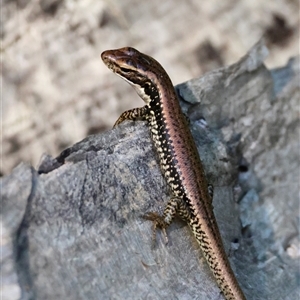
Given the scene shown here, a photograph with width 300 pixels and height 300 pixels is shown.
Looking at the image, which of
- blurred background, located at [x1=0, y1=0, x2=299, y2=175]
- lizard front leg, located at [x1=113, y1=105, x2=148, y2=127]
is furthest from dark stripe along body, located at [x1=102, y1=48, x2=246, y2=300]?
blurred background, located at [x1=0, y1=0, x2=299, y2=175]

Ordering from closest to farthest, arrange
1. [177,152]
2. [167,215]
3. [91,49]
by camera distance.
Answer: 1. [167,215]
2. [177,152]
3. [91,49]

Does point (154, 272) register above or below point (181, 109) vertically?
below

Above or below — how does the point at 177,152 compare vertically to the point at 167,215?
above

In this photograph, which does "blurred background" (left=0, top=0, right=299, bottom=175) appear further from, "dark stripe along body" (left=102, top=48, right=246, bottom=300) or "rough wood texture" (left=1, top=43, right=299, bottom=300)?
"dark stripe along body" (left=102, top=48, right=246, bottom=300)

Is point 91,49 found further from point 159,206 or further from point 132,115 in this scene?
point 159,206

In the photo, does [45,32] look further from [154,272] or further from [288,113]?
[154,272]

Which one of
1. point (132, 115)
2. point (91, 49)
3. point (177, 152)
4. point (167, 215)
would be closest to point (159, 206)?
point (167, 215)

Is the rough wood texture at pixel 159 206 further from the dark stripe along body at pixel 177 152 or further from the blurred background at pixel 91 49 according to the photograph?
the blurred background at pixel 91 49

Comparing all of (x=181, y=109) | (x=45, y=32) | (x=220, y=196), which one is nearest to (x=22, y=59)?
(x=45, y=32)
